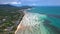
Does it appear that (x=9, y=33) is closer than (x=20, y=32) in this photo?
Yes

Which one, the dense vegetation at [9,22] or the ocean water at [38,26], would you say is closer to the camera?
the dense vegetation at [9,22]

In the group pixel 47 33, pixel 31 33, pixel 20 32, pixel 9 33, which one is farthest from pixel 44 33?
pixel 9 33

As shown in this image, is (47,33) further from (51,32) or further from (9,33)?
(9,33)

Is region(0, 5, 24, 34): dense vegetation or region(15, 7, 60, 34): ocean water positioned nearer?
region(0, 5, 24, 34): dense vegetation

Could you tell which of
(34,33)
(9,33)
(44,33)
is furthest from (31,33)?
(9,33)

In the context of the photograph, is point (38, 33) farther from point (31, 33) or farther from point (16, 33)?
point (16, 33)

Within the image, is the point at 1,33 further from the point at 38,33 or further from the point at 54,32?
the point at 54,32

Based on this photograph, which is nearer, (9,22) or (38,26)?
(38,26)

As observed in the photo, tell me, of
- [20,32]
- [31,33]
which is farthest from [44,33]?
[20,32]
